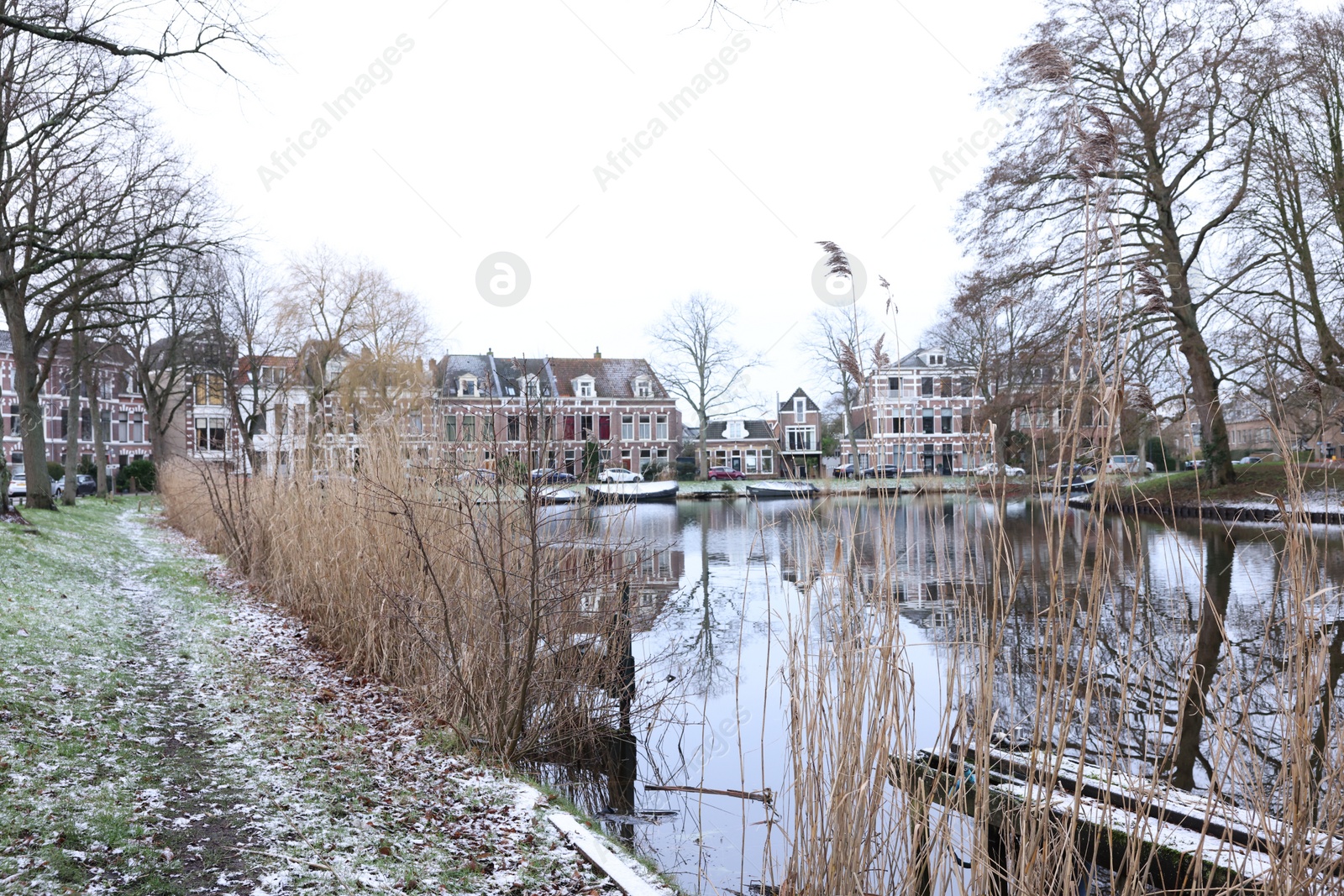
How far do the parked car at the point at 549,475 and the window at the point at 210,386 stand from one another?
22995mm

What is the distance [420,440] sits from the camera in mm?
5777

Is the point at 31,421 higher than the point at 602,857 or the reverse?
higher

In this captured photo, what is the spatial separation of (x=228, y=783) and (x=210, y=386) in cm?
2592

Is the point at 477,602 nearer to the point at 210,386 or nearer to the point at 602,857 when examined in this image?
the point at 602,857

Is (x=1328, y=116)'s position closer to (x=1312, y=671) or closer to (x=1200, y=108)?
(x=1200, y=108)

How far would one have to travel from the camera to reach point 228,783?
3.43 meters

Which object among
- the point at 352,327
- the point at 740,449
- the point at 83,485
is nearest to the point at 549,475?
the point at 352,327

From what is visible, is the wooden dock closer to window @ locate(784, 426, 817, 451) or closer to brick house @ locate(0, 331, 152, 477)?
window @ locate(784, 426, 817, 451)

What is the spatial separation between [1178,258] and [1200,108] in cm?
251

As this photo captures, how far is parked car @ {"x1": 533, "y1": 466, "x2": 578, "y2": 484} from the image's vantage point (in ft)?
12.0

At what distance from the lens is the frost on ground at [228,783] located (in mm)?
2725

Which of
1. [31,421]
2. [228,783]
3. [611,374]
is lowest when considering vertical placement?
[228,783]

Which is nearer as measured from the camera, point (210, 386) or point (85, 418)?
point (210, 386)

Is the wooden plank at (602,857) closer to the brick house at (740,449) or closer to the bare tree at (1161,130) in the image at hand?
the bare tree at (1161,130)
